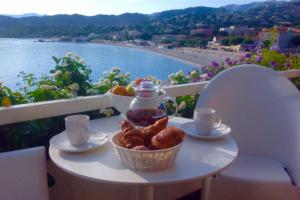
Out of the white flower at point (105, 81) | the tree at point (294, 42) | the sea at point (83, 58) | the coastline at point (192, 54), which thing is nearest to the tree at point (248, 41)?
the coastline at point (192, 54)

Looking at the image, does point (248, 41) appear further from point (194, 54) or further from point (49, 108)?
point (49, 108)

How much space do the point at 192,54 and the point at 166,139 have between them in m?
2.57

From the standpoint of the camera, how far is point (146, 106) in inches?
62.7

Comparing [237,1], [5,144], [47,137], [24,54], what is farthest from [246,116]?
[237,1]

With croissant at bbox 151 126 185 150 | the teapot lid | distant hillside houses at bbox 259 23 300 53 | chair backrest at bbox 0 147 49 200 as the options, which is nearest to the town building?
distant hillside houses at bbox 259 23 300 53

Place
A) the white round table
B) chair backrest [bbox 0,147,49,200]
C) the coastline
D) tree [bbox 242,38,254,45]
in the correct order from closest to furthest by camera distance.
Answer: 1. the white round table
2. chair backrest [bbox 0,147,49,200]
3. the coastline
4. tree [bbox 242,38,254,45]

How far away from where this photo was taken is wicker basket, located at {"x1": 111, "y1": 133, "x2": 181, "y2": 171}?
118 cm

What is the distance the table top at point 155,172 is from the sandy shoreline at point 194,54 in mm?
1967

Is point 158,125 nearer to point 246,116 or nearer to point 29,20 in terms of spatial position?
point 246,116

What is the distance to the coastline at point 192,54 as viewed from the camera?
3396 millimetres

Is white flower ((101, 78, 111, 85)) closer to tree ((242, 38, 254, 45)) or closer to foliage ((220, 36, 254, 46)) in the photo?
foliage ((220, 36, 254, 46))

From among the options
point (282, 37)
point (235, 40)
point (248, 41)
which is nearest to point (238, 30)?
point (235, 40)

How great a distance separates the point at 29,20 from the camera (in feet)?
9.80

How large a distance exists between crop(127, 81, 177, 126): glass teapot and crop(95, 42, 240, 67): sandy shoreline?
1673mm
